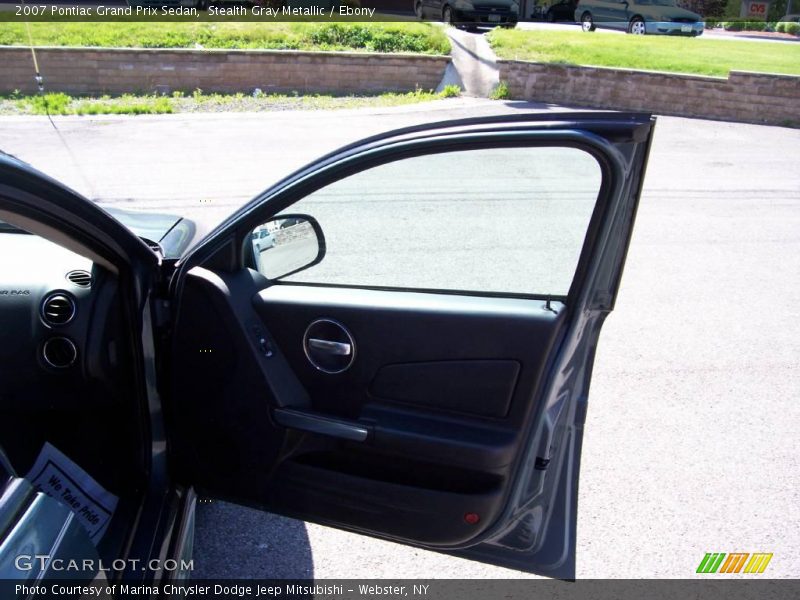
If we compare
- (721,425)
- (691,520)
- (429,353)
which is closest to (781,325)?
(721,425)

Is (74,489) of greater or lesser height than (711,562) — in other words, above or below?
above

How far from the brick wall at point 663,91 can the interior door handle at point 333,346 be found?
13623 mm

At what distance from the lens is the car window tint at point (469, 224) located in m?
2.32

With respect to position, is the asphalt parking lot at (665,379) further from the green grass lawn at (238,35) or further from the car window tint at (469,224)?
the green grass lawn at (238,35)

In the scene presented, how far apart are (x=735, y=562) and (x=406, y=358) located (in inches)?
71.9

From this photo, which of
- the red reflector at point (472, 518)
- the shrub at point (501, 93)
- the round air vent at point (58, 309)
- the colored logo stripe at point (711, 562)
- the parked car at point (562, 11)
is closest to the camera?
the red reflector at point (472, 518)

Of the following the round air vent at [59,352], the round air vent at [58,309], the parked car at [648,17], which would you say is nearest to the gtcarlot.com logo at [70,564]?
the round air vent at [59,352]

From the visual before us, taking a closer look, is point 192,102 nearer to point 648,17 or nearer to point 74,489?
point 74,489

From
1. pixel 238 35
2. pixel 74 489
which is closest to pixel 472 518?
pixel 74 489

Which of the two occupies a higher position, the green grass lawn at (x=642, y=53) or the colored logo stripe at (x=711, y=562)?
the colored logo stripe at (x=711, y=562)

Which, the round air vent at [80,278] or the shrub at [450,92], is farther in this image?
the shrub at [450,92]

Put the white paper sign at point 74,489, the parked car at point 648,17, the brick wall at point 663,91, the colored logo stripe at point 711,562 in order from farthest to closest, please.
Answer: the parked car at point 648,17 → the brick wall at point 663,91 → the colored logo stripe at point 711,562 → the white paper sign at point 74,489

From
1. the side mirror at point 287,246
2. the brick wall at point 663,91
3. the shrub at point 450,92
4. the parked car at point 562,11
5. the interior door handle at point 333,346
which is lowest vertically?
the parked car at point 562,11

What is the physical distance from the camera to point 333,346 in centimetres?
239
